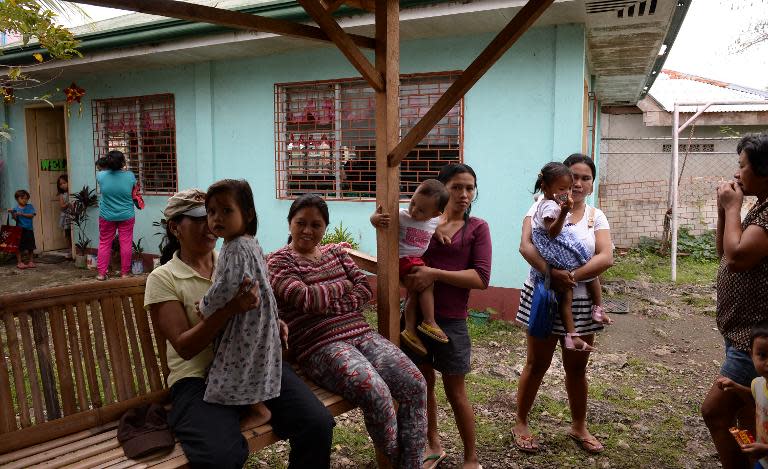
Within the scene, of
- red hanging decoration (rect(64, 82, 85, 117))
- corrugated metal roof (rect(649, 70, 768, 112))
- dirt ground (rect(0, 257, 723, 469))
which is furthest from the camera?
corrugated metal roof (rect(649, 70, 768, 112))

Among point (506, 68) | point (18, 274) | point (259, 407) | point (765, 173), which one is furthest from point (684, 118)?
point (18, 274)

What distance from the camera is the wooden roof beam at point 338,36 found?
2668mm

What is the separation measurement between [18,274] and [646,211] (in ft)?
35.0

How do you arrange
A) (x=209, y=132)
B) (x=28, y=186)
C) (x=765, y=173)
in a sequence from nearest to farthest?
1. (x=765, y=173)
2. (x=209, y=132)
3. (x=28, y=186)

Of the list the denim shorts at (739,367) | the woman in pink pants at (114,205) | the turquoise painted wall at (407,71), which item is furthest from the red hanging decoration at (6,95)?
the denim shorts at (739,367)

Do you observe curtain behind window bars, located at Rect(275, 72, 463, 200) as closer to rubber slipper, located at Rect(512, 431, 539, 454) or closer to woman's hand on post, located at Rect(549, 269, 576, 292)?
woman's hand on post, located at Rect(549, 269, 576, 292)

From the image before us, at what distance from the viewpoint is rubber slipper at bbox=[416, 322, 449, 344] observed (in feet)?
9.43

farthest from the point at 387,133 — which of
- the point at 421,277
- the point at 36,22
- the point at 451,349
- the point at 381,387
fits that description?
the point at 36,22

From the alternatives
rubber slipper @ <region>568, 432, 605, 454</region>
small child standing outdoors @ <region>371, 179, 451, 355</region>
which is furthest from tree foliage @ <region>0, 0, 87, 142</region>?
rubber slipper @ <region>568, 432, 605, 454</region>

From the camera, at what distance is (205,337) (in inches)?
88.1

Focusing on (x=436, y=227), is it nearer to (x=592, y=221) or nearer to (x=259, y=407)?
(x=592, y=221)

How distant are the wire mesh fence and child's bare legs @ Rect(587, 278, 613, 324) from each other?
25.5 feet

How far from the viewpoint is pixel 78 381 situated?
249cm

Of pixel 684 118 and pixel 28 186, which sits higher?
pixel 684 118
